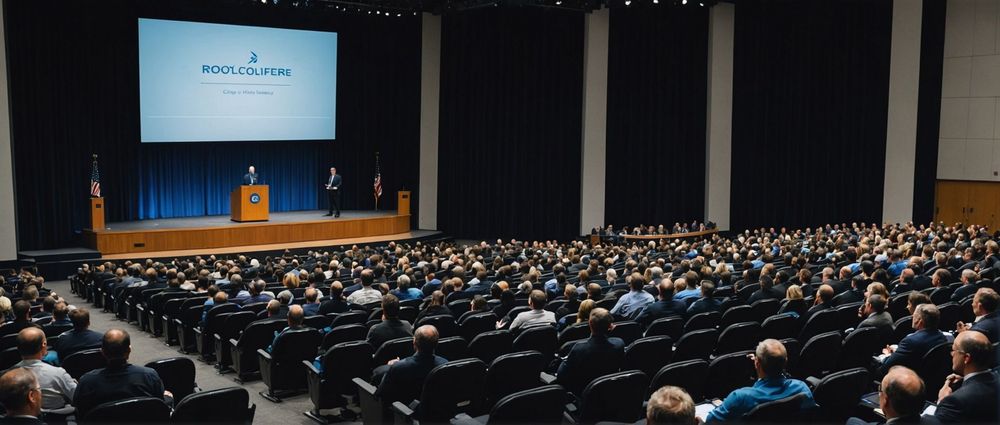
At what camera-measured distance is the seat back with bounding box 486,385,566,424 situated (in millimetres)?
4930

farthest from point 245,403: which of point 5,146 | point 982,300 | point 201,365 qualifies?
point 5,146

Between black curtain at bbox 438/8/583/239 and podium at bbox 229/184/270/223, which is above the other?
black curtain at bbox 438/8/583/239

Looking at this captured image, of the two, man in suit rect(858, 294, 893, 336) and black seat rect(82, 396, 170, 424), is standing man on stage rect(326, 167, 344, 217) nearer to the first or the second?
man in suit rect(858, 294, 893, 336)

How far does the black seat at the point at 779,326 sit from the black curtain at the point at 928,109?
68.1ft

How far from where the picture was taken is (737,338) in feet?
24.3

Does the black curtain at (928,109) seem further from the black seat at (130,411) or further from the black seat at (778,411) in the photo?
the black seat at (130,411)

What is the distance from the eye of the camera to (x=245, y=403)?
5.32 m

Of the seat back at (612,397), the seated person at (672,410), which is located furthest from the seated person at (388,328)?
the seated person at (672,410)

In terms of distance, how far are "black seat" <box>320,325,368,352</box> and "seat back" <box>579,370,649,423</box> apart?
2.95m

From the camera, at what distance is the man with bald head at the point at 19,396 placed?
14.5 ft

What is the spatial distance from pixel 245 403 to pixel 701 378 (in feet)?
10.1

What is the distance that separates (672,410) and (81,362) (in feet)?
16.3

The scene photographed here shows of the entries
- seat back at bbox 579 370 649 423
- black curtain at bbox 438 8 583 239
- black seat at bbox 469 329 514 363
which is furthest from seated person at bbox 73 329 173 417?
black curtain at bbox 438 8 583 239

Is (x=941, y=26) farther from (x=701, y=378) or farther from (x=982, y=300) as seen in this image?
(x=701, y=378)
